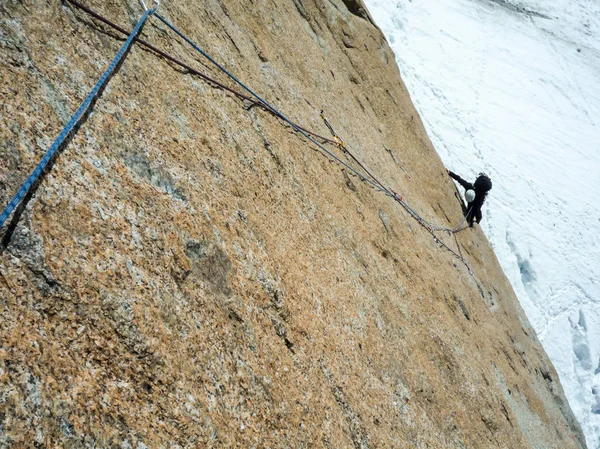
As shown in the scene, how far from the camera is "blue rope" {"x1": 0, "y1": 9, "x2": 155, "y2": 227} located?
2.18 metres

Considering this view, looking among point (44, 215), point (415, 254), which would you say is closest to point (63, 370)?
point (44, 215)

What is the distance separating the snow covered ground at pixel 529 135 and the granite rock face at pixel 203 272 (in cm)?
1043

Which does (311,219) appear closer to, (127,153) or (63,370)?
(127,153)

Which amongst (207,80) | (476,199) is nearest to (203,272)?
(207,80)

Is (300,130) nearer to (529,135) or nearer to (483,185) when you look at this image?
(483,185)

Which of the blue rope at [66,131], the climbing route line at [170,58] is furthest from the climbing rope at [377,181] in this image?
the blue rope at [66,131]

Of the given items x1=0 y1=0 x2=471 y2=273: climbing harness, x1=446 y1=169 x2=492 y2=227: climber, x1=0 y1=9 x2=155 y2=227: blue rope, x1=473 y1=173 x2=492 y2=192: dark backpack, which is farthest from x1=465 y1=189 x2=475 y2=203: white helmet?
x1=0 y1=9 x2=155 y2=227: blue rope

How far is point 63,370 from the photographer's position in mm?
2207

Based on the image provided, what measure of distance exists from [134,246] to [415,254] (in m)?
4.55

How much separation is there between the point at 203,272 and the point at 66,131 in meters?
1.20

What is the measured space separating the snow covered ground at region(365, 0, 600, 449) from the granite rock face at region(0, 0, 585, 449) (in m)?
10.4

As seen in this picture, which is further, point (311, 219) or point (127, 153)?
point (311, 219)

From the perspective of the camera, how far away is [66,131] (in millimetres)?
2627

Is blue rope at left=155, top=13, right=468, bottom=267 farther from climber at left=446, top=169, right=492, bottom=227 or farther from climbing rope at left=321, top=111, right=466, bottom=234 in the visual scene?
climber at left=446, top=169, right=492, bottom=227
